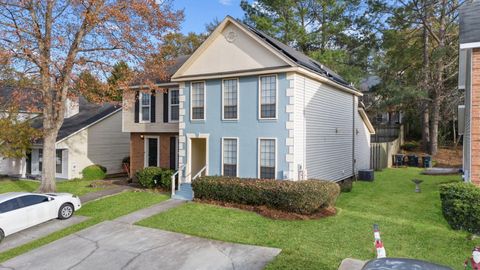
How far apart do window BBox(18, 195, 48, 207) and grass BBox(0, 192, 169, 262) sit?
5.11ft

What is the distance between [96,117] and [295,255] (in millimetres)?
21478

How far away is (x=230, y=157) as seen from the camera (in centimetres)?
1568

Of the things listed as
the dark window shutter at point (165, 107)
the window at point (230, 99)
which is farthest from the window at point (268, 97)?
the dark window shutter at point (165, 107)

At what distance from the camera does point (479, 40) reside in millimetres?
9961

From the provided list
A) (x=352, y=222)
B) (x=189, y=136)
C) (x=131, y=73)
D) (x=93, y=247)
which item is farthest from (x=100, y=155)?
(x=352, y=222)

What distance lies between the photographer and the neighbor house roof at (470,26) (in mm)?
10078

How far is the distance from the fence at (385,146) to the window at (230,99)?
45.7 feet

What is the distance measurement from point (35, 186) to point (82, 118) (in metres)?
7.79

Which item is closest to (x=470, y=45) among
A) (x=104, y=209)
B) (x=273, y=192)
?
(x=273, y=192)

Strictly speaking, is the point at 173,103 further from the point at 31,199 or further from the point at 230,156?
the point at 31,199

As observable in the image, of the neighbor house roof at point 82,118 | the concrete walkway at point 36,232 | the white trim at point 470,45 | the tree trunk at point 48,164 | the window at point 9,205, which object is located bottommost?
the concrete walkway at point 36,232

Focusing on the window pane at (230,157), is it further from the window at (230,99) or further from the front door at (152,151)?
the front door at (152,151)

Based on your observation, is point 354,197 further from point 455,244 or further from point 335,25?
point 335,25

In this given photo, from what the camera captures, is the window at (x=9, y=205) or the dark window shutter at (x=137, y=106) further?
the dark window shutter at (x=137, y=106)
